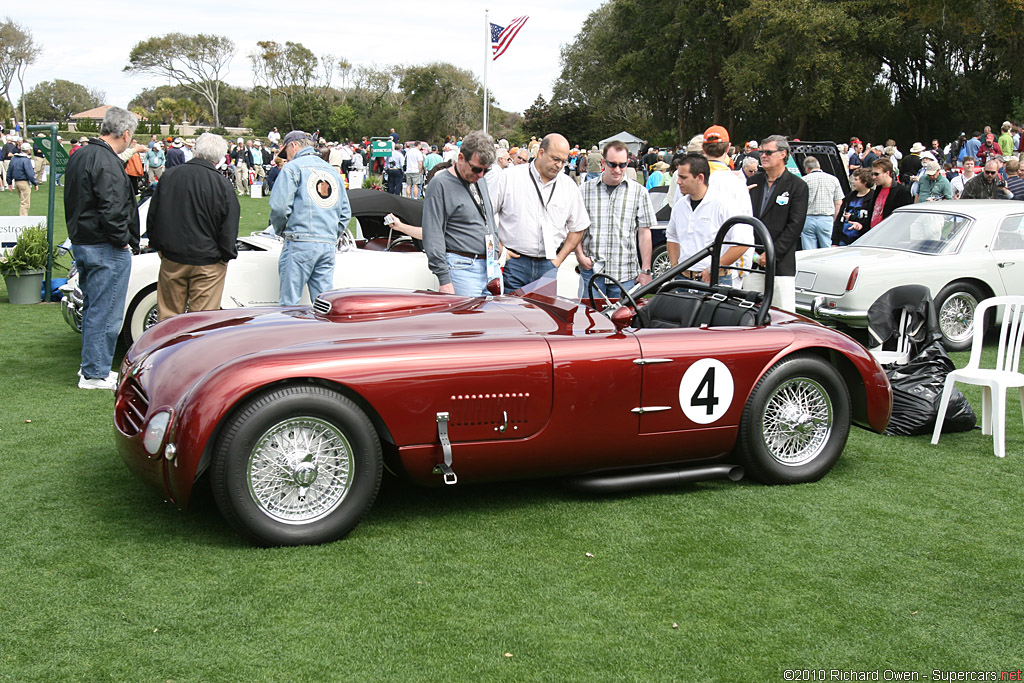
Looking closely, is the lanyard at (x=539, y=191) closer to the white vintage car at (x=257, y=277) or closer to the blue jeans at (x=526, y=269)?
the blue jeans at (x=526, y=269)

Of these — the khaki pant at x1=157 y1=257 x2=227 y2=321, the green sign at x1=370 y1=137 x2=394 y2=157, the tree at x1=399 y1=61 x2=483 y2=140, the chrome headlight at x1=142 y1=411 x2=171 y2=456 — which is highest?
the tree at x1=399 y1=61 x2=483 y2=140

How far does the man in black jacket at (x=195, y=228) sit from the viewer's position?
21.6 ft

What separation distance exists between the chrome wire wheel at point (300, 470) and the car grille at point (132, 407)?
585 mm

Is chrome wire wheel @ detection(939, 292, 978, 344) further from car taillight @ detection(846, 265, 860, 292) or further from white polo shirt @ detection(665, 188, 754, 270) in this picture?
white polo shirt @ detection(665, 188, 754, 270)

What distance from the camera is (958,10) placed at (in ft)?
110

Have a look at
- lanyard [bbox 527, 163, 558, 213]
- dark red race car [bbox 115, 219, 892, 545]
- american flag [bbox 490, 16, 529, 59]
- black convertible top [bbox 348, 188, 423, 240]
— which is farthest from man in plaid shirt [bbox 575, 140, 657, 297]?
american flag [bbox 490, 16, 529, 59]

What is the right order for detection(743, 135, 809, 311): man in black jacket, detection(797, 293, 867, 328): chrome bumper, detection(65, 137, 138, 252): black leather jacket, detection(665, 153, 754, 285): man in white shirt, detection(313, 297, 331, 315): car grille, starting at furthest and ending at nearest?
detection(797, 293, 867, 328): chrome bumper
detection(743, 135, 809, 311): man in black jacket
detection(65, 137, 138, 252): black leather jacket
detection(665, 153, 754, 285): man in white shirt
detection(313, 297, 331, 315): car grille

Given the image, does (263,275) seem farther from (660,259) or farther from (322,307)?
(660,259)

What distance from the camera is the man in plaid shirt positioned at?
7230 millimetres

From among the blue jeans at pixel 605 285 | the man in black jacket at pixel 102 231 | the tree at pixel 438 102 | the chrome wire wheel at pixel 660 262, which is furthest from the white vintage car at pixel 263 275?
the tree at pixel 438 102

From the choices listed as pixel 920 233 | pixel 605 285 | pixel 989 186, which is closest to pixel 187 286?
pixel 605 285

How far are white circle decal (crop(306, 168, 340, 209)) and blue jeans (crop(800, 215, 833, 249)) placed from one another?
598 centimetres

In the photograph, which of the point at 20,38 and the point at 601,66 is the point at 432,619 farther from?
the point at 20,38

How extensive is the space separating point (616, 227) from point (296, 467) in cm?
400
